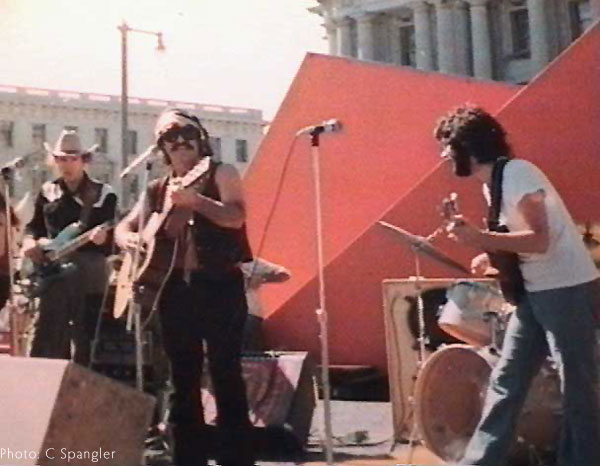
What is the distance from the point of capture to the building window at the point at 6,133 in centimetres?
2756

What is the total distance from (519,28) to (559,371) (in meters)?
46.6

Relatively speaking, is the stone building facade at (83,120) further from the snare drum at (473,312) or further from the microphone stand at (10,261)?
the snare drum at (473,312)

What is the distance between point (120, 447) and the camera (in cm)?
345

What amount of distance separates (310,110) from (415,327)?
126 inches

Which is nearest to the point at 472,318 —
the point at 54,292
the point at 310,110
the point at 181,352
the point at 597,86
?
the point at 181,352

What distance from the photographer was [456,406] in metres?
4.57

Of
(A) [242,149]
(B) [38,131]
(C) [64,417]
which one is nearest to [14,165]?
(C) [64,417]

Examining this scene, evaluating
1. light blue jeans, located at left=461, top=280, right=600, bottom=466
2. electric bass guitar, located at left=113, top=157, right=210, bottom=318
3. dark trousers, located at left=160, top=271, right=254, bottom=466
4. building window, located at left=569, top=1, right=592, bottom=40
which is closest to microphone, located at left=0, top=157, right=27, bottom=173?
electric bass guitar, located at left=113, top=157, right=210, bottom=318

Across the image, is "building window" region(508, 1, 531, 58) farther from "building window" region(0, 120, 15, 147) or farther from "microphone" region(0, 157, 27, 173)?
"microphone" region(0, 157, 27, 173)

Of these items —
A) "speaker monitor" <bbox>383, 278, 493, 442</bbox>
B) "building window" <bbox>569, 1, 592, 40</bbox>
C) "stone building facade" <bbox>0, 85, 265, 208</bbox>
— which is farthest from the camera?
"building window" <bbox>569, 1, 592, 40</bbox>

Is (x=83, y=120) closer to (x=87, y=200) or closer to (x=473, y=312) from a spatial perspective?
(x=87, y=200)

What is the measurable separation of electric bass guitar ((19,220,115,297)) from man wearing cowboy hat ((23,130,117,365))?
0.02m

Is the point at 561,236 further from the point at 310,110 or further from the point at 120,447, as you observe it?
the point at 310,110

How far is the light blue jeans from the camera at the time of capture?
3.36 m
